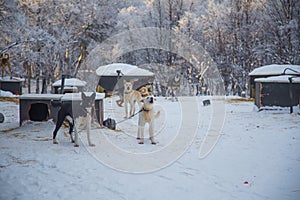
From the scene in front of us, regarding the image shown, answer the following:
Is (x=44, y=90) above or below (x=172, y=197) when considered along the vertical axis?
above

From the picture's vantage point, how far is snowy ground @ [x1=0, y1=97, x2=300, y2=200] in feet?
11.3

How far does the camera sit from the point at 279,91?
10875mm

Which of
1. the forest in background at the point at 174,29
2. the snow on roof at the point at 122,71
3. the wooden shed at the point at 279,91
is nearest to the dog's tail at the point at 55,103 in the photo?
the wooden shed at the point at 279,91

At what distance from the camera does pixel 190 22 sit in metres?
24.9

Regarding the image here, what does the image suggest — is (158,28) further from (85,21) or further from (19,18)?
(19,18)

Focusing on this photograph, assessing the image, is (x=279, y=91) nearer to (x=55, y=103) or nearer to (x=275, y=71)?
(x=275, y=71)

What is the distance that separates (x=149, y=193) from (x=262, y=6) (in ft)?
85.8

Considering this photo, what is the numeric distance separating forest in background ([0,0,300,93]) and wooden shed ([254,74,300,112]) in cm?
1208

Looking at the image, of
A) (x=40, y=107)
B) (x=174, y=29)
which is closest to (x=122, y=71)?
(x=174, y=29)

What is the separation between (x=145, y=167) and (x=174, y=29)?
22.3m

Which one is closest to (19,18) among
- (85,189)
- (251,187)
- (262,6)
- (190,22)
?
(85,189)

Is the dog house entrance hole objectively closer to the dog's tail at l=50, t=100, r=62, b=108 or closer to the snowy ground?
the snowy ground

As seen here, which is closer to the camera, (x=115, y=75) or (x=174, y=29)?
(x=115, y=75)

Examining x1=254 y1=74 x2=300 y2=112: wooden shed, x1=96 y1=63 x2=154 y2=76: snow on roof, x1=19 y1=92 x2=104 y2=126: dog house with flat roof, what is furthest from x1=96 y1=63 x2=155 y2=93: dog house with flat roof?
x1=19 y1=92 x2=104 y2=126: dog house with flat roof
